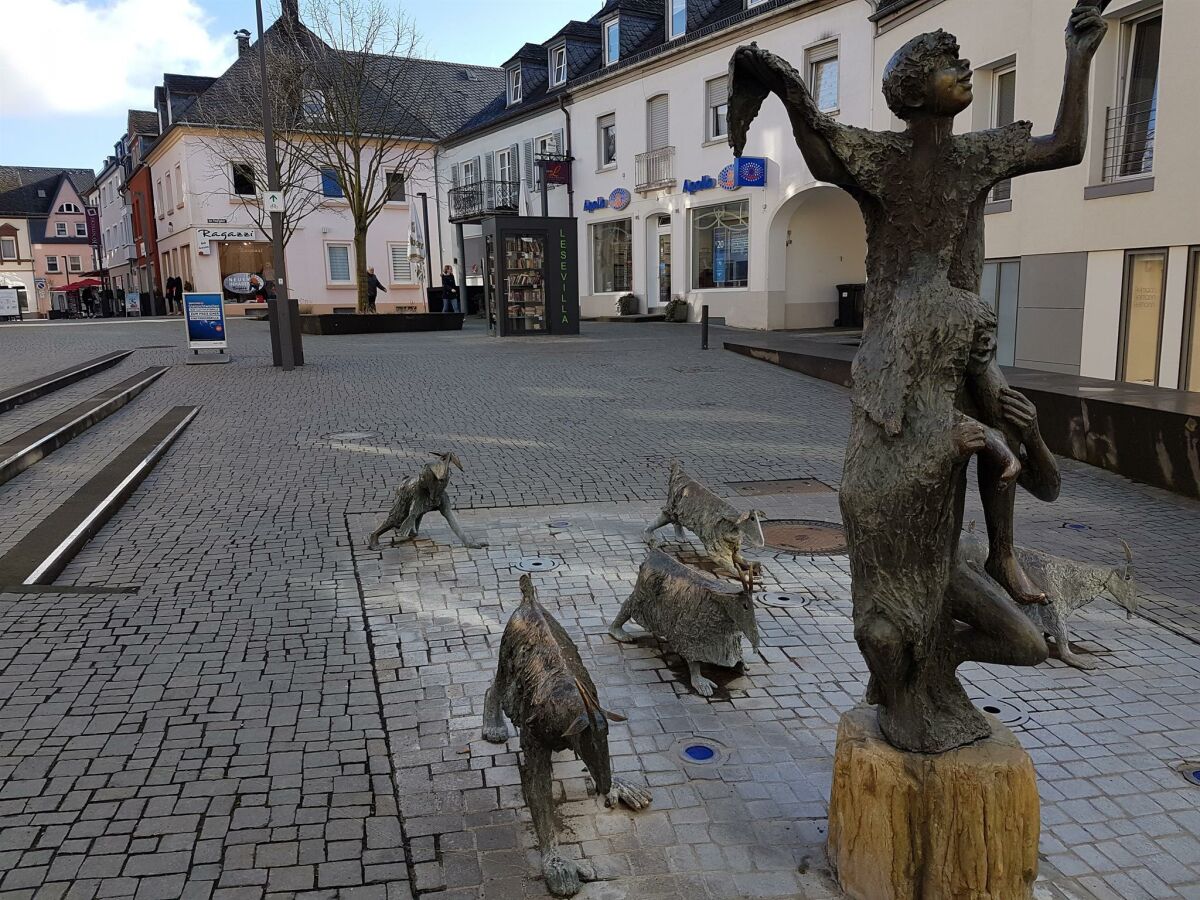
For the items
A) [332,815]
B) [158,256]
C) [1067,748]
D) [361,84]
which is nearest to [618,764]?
[332,815]

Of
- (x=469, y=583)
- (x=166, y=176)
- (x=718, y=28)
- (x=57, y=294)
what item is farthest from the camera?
(x=57, y=294)

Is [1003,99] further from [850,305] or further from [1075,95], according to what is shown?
[1075,95]

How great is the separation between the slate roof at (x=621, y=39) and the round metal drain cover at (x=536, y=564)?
21.8 m

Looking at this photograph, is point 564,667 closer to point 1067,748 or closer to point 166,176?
point 1067,748

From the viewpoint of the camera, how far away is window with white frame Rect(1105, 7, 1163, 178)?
487 inches

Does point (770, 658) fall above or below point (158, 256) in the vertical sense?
below

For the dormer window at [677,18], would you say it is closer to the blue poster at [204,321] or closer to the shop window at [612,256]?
the shop window at [612,256]

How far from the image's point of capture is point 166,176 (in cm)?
4475

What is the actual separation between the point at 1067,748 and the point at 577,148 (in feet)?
107

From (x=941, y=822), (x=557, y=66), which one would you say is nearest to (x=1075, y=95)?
(x=941, y=822)

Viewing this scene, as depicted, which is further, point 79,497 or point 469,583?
point 79,497

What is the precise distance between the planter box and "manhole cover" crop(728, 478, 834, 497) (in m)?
21.3

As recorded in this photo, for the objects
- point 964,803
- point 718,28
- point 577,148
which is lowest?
point 964,803

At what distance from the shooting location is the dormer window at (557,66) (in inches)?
1378
